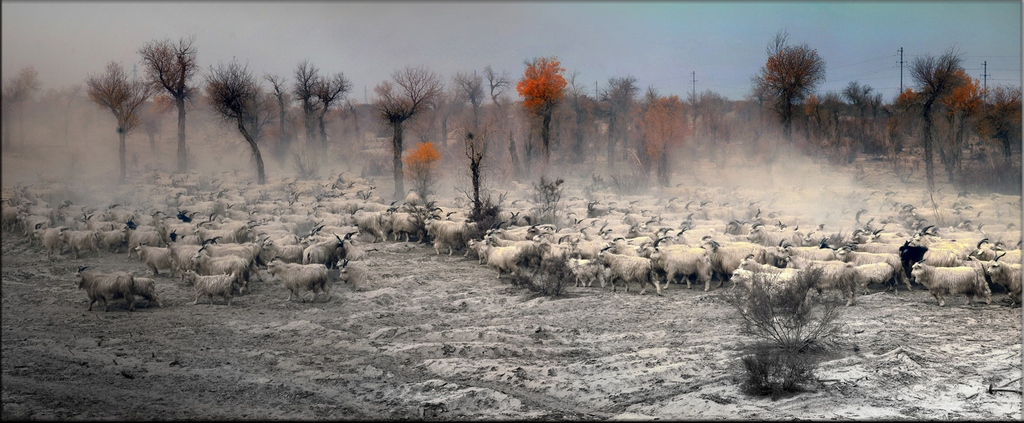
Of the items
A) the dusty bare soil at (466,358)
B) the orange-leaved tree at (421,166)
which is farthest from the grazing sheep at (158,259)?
the orange-leaved tree at (421,166)

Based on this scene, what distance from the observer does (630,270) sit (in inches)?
598

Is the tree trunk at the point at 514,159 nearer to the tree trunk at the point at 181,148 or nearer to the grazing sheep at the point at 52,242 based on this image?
the tree trunk at the point at 181,148

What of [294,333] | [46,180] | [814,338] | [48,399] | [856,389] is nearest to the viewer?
[48,399]

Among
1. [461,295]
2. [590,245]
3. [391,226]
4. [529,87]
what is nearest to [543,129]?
[529,87]

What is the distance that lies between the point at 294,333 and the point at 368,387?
2.96 m

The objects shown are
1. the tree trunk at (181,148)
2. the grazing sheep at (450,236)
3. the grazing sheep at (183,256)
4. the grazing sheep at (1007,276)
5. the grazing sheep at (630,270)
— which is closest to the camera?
the grazing sheep at (1007,276)

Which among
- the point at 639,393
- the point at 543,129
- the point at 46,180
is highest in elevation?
the point at 543,129

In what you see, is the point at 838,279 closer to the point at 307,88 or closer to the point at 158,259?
the point at 158,259

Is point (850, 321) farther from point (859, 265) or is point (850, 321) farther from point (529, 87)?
point (529, 87)

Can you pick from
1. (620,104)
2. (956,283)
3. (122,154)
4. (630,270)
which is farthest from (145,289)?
(620,104)

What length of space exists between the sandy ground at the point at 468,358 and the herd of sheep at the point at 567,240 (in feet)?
1.79

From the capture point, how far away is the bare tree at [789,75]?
28.8 metres

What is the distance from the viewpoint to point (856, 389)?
928 centimetres

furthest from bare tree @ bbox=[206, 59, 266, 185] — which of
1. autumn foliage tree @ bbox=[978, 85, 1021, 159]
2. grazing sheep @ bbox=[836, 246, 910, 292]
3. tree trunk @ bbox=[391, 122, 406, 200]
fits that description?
autumn foliage tree @ bbox=[978, 85, 1021, 159]
